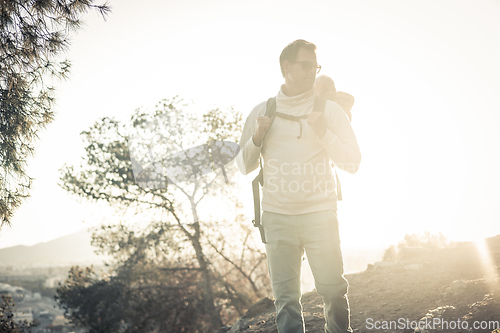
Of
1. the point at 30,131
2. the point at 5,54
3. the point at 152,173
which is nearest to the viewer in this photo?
the point at 5,54

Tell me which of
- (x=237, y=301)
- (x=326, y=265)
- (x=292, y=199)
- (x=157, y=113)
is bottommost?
(x=237, y=301)

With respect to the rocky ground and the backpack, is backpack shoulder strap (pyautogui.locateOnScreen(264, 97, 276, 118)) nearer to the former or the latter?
the backpack

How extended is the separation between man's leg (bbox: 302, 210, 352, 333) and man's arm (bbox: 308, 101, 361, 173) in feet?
1.11

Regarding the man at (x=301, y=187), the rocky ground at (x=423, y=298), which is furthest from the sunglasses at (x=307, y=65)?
the rocky ground at (x=423, y=298)

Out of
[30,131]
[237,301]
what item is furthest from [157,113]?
[237,301]

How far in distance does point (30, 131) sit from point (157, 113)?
7137mm

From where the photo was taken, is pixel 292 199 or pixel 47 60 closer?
pixel 292 199

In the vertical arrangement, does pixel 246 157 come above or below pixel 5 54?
below

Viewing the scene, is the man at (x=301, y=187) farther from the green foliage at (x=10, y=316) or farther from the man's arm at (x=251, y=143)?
the green foliage at (x=10, y=316)

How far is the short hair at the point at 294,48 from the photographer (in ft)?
7.34

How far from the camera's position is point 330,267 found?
207 cm

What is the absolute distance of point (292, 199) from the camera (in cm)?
218

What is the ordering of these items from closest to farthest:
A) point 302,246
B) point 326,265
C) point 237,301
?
point 326,265 < point 302,246 < point 237,301

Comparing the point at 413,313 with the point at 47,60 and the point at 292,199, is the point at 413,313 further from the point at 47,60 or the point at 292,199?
the point at 47,60
